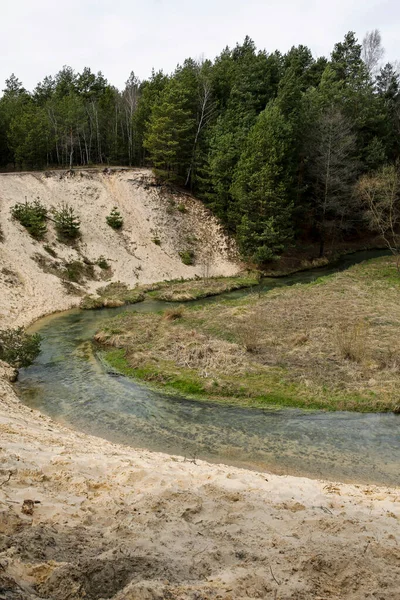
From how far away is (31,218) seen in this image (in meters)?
34.4

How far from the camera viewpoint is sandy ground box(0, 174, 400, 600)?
14.6ft

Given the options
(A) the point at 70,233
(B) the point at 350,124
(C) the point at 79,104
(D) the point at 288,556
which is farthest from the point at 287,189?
(D) the point at 288,556

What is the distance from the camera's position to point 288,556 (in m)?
5.40

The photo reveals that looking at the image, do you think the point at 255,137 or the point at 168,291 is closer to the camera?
the point at 168,291

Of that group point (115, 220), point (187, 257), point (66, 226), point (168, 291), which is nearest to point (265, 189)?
point (187, 257)

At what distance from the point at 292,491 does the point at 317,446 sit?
13.3ft

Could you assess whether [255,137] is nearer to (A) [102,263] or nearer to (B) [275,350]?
(A) [102,263]

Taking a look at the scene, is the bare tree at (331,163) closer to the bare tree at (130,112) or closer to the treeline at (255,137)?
the treeline at (255,137)

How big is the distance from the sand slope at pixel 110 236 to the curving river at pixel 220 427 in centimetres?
1149

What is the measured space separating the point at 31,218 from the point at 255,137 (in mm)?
20050

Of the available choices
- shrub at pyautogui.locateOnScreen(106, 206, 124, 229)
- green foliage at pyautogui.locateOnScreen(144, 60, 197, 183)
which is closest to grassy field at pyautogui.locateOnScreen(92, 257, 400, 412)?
shrub at pyautogui.locateOnScreen(106, 206, 124, 229)

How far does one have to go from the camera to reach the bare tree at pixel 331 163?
4006 cm

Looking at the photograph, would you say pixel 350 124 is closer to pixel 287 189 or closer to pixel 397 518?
pixel 287 189

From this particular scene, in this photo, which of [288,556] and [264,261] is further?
[264,261]
